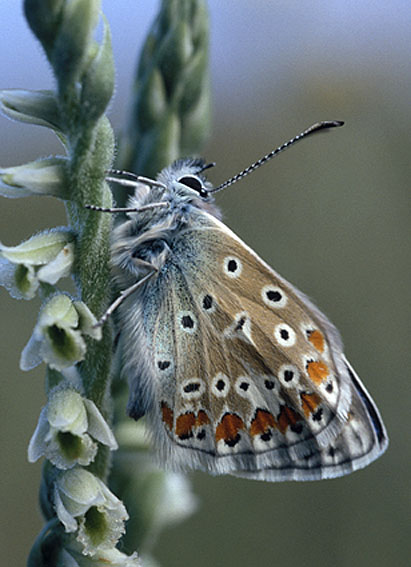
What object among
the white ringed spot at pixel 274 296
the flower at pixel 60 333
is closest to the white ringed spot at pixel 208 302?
the white ringed spot at pixel 274 296

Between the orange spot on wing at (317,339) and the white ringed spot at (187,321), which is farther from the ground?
the orange spot on wing at (317,339)

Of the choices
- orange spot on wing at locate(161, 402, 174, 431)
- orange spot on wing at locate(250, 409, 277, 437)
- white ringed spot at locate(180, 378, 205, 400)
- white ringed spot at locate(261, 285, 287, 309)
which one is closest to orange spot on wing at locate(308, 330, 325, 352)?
white ringed spot at locate(261, 285, 287, 309)

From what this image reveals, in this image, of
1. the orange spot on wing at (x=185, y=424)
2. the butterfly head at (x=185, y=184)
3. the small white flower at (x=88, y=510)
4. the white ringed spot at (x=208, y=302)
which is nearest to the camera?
the small white flower at (x=88, y=510)

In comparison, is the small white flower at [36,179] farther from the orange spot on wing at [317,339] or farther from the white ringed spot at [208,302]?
the orange spot on wing at [317,339]

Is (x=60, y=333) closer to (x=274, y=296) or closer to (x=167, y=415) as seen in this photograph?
(x=167, y=415)

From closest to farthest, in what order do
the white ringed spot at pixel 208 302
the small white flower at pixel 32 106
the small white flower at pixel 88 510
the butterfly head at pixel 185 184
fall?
the small white flower at pixel 88 510 < the small white flower at pixel 32 106 < the white ringed spot at pixel 208 302 < the butterfly head at pixel 185 184

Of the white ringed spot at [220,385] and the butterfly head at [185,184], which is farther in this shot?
the butterfly head at [185,184]

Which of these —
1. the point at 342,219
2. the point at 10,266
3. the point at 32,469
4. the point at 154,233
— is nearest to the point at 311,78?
the point at 342,219

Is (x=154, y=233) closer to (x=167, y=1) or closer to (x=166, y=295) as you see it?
(x=166, y=295)
